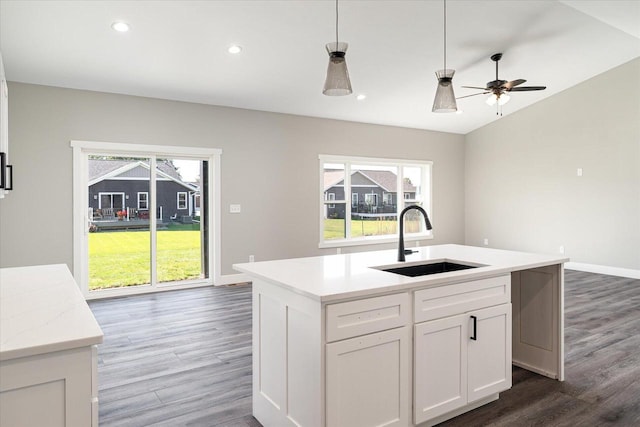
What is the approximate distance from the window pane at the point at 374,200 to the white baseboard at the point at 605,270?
10.4 ft

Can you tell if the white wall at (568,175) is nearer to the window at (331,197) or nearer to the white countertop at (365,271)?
the window at (331,197)

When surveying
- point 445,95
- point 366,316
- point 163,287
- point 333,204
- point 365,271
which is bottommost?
point 163,287

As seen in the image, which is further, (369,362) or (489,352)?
(489,352)

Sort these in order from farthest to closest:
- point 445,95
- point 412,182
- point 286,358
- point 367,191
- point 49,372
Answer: point 412,182 < point 367,191 < point 445,95 < point 286,358 < point 49,372

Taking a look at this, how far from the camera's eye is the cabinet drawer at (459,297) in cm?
209

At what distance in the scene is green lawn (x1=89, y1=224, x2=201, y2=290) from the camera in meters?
5.27

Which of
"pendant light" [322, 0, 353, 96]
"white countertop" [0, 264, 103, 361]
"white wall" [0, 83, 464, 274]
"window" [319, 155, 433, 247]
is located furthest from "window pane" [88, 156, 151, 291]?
"pendant light" [322, 0, 353, 96]

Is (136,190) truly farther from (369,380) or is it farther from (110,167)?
(369,380)

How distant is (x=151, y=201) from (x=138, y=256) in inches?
29.8

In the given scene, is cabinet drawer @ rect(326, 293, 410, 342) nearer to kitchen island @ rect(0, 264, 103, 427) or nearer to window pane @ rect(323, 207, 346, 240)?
kitchen island @ rect(0, 264, 103, 427)

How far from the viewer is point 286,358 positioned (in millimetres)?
1994

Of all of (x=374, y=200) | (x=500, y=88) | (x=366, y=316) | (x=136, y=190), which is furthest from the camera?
(x=374, y=200)

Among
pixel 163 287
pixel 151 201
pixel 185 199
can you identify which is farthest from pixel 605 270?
Answer: pixel 151 201


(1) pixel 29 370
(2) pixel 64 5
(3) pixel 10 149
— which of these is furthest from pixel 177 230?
(1) pixel 29 370
